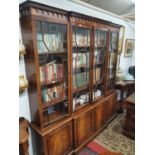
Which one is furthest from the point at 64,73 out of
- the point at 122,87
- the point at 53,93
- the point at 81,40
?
the point at 122,87

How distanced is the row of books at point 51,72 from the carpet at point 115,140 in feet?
4.94

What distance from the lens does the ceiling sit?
256 cm

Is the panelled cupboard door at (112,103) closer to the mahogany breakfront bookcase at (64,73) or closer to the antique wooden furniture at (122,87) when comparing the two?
the mahogany breakfront bookcase at (64,73)

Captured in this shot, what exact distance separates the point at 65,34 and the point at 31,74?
2.15 ft

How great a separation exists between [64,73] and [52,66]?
0.66 ft

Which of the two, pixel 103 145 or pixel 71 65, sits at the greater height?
pixel 71 65

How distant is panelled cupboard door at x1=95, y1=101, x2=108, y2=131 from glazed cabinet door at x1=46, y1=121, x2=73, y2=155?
26.5 inches

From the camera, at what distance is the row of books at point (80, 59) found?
76.4 inches

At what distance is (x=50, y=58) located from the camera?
1.66 meters

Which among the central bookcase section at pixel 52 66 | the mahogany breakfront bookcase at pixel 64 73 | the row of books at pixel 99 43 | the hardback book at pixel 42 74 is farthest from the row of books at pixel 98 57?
the hardback book at pixel 42 74

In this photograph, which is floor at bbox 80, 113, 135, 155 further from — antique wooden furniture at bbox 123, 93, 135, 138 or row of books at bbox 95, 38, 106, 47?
row of books at bbox 95, 38, 106, 47

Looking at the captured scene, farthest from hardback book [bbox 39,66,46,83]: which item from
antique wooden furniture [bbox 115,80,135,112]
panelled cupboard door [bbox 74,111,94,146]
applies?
antique wooden furniture [bbox 115,80,135,112]
